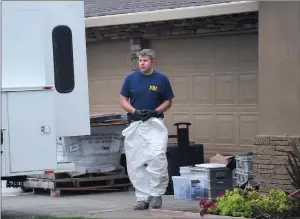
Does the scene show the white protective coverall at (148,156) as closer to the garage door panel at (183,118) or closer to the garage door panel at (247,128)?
the garage door panel at (247,128)

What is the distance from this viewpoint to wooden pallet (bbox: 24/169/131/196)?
501 inches

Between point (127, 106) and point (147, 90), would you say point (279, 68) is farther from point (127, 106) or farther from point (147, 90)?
point (127, 106)

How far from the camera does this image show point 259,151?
1062cm

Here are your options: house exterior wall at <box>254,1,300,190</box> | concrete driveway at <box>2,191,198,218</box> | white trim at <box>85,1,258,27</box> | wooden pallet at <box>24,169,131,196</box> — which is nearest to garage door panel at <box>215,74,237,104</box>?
white trim at <box>85,1,258,27</box>

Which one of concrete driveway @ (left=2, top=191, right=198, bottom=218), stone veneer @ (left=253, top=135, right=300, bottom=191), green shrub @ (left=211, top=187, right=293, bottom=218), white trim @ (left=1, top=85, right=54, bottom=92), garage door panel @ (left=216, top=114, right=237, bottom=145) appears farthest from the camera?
garage door panel @ (left=216, top=114, right=237, bottom=145)

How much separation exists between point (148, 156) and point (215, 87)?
140 inches

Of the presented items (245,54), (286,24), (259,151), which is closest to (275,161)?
(259,151)

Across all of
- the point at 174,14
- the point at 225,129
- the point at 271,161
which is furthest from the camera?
the point at 225,129

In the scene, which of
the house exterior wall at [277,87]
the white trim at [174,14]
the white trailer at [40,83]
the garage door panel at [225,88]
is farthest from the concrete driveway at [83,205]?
the white trim at [174,14]

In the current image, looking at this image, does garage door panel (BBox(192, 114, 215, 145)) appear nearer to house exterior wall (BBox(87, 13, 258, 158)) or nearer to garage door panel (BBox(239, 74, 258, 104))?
house exterior wall (BBox(87, 13, 258, 158))

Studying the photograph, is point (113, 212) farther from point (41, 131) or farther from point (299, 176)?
point (299, 176)

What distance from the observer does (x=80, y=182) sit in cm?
1291

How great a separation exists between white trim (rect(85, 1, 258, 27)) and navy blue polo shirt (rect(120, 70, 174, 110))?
2.26m

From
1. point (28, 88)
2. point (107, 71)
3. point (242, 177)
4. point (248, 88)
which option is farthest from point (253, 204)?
point (107, 71)
